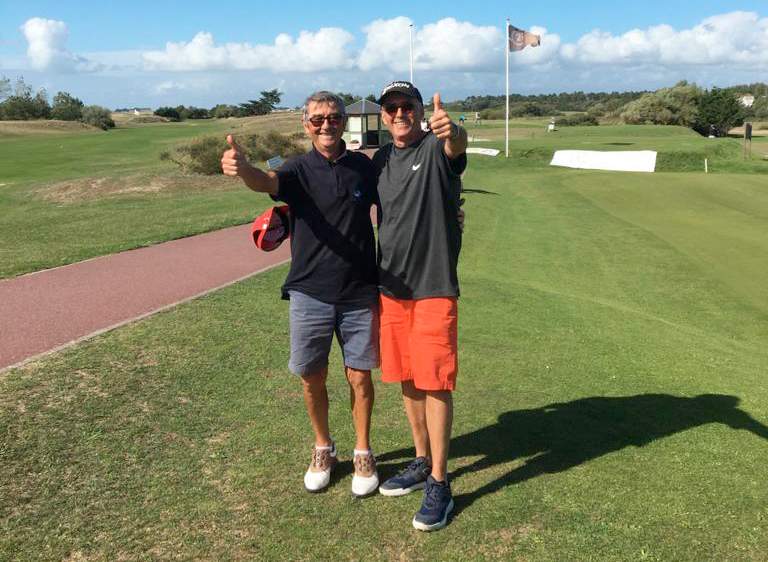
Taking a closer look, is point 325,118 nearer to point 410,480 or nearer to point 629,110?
point 410,480

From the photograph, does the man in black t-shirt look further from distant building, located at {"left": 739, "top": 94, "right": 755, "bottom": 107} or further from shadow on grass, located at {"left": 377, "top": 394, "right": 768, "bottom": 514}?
distant building, located at {"left": 739, "top": 94, "right": 755, "bottom": 107}

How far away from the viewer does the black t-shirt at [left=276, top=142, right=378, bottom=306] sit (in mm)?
3500

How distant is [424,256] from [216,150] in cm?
2134

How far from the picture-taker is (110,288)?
25.8 ft

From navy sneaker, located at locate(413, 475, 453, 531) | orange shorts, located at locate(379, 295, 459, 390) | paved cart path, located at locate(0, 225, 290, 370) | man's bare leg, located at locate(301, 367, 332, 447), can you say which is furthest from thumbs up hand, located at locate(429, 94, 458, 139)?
paved cart path, located at locate(0, 225, 290, 370)

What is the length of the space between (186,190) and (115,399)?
16.6m

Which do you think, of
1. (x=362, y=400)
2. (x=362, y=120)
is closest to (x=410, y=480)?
(x=362, y=400)

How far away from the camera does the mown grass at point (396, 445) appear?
3.15 meters

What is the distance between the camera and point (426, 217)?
3.37m

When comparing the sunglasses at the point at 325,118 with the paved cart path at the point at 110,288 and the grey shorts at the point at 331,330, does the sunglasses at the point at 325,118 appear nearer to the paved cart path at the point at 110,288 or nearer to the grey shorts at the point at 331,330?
the grey shorts at the point at 331,330

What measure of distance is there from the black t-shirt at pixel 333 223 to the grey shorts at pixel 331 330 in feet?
0.17

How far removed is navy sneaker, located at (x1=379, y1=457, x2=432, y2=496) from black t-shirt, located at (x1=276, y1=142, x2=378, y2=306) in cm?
99

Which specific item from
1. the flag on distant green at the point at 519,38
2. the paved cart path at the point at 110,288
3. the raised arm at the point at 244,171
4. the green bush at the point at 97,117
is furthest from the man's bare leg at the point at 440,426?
the green bush at the point at 97,117

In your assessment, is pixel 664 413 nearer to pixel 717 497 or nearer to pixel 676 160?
pixel 717 497
